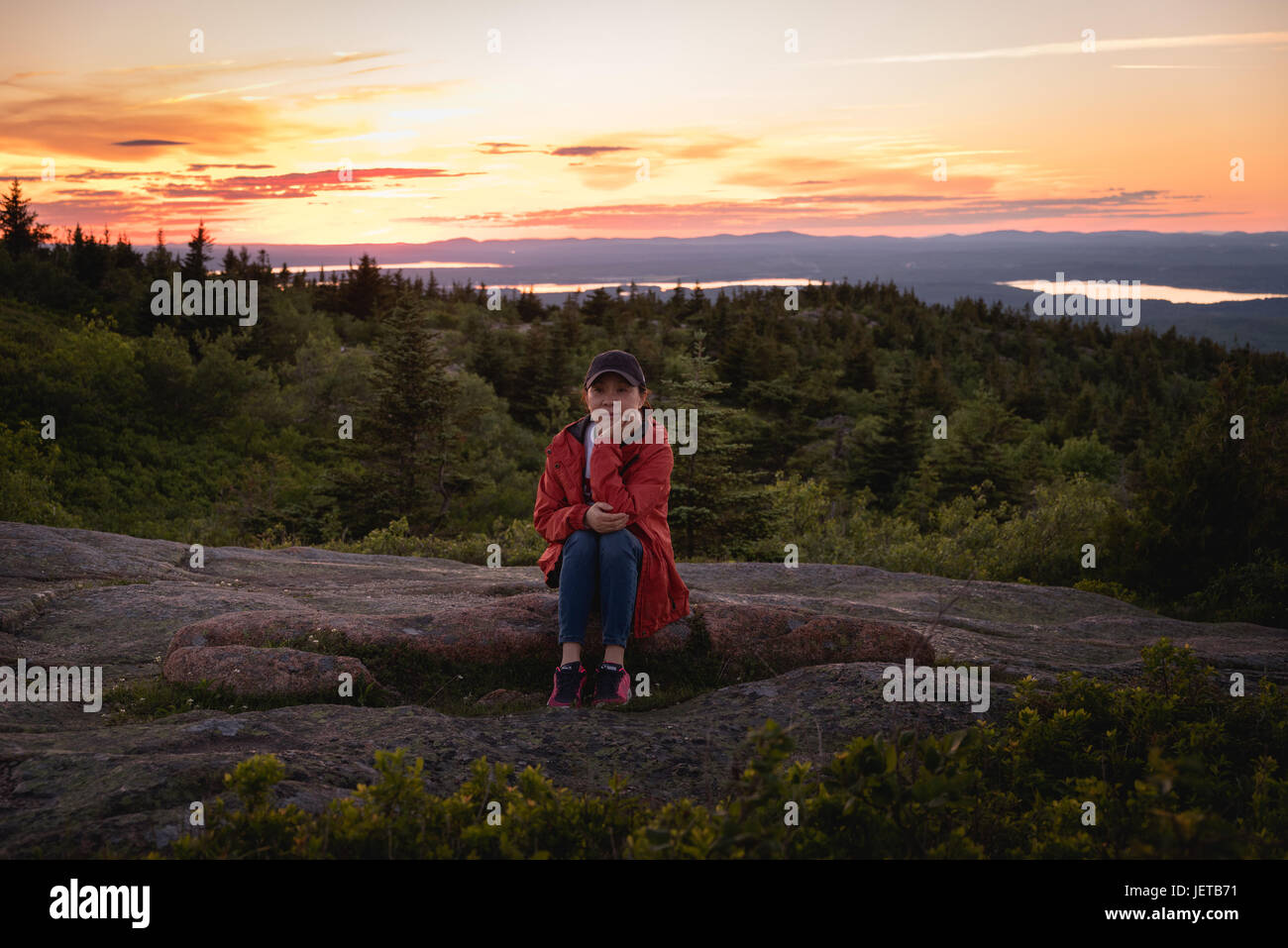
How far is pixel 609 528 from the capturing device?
225 inches

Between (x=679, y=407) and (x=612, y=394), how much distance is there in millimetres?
13506

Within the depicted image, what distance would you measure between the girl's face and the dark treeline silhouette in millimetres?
3454

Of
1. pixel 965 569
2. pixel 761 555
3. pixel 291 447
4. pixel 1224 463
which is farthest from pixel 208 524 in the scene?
pixel 1224 463

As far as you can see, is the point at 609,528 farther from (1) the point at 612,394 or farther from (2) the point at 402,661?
(2) the point at 402,661

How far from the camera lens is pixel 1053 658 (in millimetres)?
6738

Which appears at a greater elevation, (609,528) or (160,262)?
(160,262)

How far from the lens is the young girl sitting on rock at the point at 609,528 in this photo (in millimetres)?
5672

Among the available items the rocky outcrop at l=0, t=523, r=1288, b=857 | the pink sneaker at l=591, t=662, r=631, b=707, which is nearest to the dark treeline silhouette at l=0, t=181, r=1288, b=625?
the rocky outcrop at l=0, t=523, r=1288, b=857

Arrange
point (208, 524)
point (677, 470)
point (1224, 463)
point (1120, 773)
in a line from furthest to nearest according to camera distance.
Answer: point (208, 524)
point (677, 470)
point (1224, 463)
point (1120, 773)

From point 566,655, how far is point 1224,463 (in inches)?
457

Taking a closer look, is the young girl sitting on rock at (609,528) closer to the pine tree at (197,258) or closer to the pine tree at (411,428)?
the pine tree at (411,428)

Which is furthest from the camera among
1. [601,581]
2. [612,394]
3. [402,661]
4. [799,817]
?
[612,394]

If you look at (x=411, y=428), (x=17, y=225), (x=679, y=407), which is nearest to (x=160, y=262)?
(x=17, y=225)

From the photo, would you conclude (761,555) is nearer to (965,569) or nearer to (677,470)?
(677,470)
